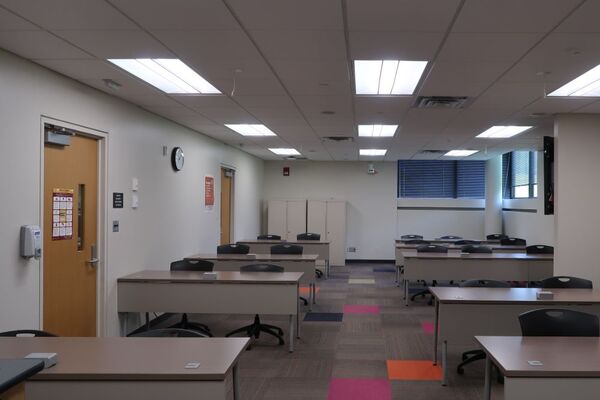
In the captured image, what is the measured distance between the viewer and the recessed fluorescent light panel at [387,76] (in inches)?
160

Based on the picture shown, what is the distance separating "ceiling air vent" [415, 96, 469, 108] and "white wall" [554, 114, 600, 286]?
150 centimetres

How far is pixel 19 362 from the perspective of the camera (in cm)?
165

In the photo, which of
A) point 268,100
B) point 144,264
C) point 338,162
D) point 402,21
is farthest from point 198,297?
point 338,162

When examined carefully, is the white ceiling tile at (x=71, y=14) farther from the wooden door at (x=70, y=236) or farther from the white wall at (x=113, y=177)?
the wooden door at (x=70, y=236)

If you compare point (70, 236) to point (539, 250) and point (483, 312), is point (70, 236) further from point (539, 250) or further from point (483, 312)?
point (539, 250)

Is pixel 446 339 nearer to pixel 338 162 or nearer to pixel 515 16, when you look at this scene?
pixel 515 16

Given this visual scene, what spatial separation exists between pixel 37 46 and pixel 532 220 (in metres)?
9.35

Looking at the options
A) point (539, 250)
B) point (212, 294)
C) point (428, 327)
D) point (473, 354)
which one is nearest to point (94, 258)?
point (212, 294)

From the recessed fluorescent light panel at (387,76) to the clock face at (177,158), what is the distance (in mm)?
2930

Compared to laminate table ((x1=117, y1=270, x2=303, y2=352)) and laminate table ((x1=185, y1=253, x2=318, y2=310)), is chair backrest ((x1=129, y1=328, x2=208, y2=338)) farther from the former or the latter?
laminate table ((x1=185, y1=253, x2=318, y2=310))

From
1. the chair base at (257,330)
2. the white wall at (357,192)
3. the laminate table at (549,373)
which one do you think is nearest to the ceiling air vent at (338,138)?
the chair base at (257,330)

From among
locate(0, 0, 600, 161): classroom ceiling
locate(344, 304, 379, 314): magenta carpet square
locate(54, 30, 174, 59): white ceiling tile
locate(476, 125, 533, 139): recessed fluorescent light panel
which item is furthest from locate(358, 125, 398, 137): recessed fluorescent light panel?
locate(54, 30, 174, 59): white ceiling tile

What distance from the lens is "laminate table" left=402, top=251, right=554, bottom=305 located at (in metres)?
7.14

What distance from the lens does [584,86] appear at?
15.5ft
